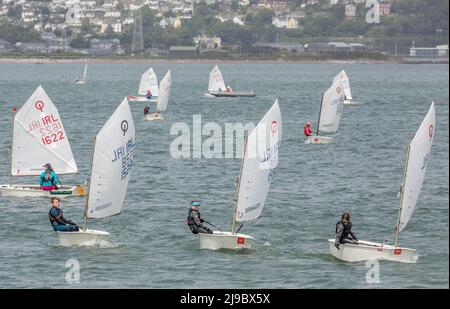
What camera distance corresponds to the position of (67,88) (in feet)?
629

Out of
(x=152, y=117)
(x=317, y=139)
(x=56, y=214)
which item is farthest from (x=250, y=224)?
(x=152, y=117)

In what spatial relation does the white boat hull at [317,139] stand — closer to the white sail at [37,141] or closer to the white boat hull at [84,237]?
the white sail at [37,141]

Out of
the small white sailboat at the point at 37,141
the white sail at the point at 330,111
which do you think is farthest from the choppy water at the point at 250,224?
the small white sailboat at the point at 37,141

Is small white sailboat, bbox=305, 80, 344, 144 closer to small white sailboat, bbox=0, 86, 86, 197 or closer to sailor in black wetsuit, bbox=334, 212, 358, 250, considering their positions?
small white sailboat, bbox=0, 86, 86, 197

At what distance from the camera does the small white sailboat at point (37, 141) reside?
59.1m

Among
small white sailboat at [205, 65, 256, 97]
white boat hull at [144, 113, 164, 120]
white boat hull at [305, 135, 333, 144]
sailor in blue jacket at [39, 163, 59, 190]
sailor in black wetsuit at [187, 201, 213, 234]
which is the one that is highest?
sailor in black wetsuit at [187, 201, 213, 234]

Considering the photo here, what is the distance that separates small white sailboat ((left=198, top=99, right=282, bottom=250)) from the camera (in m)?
44.1

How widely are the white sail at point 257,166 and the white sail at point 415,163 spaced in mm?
5281

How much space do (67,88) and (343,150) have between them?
112 metres

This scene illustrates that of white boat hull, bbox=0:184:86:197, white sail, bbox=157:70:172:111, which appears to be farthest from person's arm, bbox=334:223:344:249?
white sail, bbox=157:70:172:111

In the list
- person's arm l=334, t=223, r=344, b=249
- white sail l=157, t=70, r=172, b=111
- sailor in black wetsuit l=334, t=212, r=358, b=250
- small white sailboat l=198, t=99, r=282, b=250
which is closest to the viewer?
sailor in black wetsuit l=334, t=212, r=358, b=250

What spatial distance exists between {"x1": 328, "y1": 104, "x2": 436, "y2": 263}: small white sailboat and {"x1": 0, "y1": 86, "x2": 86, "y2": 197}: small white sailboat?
20.1 metres

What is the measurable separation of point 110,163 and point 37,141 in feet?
46.1
